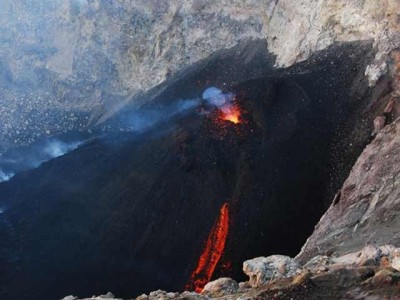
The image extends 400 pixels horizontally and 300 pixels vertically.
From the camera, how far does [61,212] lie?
1228 inches

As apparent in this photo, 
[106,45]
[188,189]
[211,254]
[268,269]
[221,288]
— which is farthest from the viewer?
[106,45]

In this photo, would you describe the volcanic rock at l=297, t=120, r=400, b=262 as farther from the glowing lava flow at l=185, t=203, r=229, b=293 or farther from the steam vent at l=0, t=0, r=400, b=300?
the glowing lava flow at l=185, t=203, r=229, b=293

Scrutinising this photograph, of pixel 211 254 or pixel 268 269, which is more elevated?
pixel 211 254

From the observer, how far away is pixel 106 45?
49.3 m

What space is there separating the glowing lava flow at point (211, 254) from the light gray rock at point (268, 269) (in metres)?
11.1

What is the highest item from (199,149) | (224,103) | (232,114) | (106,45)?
(106,45)

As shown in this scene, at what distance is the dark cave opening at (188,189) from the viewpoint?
24.7m

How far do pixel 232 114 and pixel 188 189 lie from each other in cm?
1032

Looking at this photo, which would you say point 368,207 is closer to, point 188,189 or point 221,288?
point 221,288

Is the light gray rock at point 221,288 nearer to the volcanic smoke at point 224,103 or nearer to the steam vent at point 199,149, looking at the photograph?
the steam vent at point 199,149

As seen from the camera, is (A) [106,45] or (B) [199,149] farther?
(A) [106,45]

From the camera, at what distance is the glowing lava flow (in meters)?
A: 23.1

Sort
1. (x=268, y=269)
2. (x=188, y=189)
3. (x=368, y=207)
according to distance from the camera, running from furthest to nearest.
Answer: (x=188, y=189)
(x=368, y=207)
(x=268, y=269)

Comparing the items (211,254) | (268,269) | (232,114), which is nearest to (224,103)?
(232,114)
